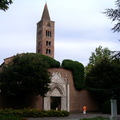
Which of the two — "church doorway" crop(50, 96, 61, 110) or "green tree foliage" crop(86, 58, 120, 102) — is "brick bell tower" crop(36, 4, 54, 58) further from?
"green tree foliage" crop(86, 58, 120, 102)

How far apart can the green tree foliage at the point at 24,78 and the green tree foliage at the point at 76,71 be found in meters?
6.95

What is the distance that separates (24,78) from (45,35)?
142 ft

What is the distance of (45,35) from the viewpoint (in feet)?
219

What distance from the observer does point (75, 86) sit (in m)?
32.3

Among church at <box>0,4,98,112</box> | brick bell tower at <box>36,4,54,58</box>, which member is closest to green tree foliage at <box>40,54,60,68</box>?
church at <box>0,4,98,112</box>

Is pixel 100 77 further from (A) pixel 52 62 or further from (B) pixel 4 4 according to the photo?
(B) pixel 4 4

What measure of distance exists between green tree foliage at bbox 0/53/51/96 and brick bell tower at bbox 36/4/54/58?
1553 inches

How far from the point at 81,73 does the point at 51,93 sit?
5.66 m

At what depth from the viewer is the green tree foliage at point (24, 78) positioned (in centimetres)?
2442

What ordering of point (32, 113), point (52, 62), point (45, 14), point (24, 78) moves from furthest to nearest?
point (45, 14)
point (52, 62)
point (24, 78)
point (32, 113)

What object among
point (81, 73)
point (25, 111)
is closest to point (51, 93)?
point (81, 73)

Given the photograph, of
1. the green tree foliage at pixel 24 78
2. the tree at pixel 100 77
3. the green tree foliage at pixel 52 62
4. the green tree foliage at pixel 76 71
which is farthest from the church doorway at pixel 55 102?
the green tree foliage at pixel 24 78

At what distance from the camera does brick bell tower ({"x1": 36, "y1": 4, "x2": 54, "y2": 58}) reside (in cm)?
6588

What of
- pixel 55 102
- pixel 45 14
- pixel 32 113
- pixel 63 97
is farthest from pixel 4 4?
pixel 45 14
